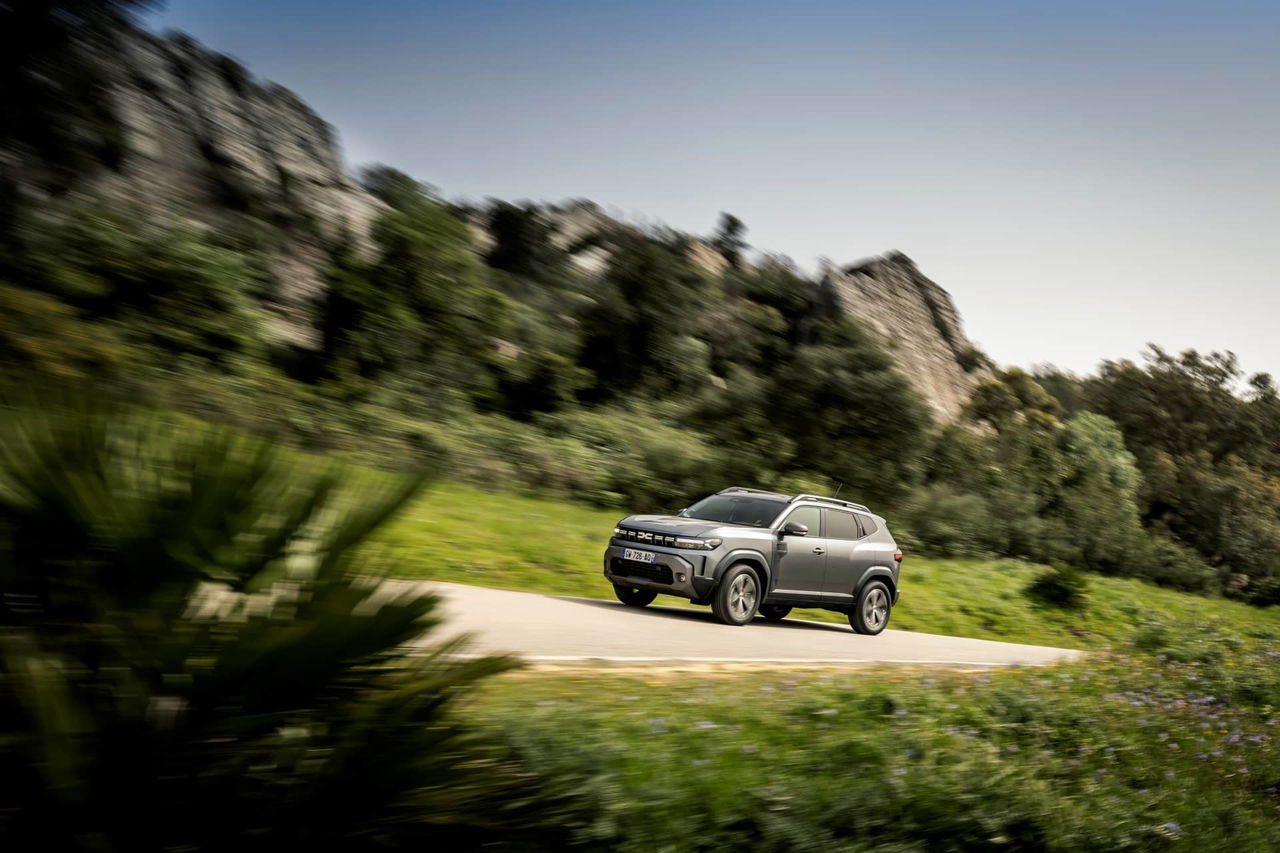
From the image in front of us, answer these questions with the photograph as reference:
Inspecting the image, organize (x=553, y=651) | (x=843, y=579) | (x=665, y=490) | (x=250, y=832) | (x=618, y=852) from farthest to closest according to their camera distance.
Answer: (x=665, y=490) → (x=843, y=579) → (x=553, y=651) → (x=618, y=852) → (x=250, y=832)

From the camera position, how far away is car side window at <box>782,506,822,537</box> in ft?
48.1

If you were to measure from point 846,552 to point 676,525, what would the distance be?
9.79 ft

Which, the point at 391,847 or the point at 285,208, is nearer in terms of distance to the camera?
the point at 391,847

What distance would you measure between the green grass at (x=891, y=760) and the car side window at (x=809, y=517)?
4.11 metres

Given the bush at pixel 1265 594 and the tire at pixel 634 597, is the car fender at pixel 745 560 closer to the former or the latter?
the tire at pixel 634 597

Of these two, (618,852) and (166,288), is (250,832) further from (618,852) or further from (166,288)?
(166,288)

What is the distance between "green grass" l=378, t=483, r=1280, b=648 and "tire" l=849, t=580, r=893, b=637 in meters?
2.91

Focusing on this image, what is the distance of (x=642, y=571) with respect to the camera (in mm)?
13617

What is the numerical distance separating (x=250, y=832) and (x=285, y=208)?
35460mm

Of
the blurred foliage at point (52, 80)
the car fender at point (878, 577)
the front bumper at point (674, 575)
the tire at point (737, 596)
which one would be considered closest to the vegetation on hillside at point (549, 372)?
the blurred foliage at point (52, 80)

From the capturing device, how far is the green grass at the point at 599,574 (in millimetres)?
16859

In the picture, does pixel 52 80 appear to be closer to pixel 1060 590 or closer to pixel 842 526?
pixel 842 526

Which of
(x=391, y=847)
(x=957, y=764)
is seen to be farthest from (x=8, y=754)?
(x=957, y=764)

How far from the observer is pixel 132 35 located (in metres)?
18.4
